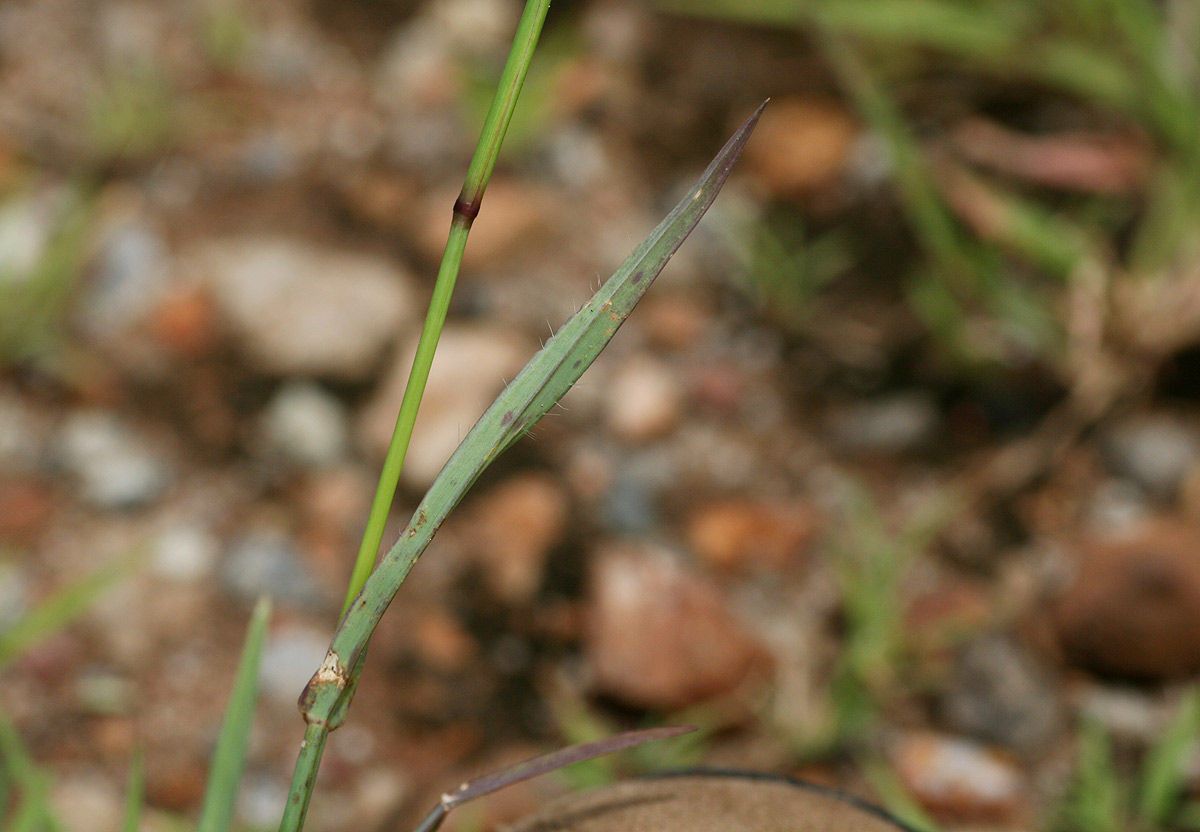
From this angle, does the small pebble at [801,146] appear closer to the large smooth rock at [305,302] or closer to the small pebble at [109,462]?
the large smooth rock at [305,302]

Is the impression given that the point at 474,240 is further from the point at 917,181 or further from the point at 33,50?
the point at 33,50

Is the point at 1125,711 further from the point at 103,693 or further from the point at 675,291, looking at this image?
the point at 103,693

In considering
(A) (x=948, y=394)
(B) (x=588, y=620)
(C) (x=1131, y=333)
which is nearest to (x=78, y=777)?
(B) (x=588, y=620)

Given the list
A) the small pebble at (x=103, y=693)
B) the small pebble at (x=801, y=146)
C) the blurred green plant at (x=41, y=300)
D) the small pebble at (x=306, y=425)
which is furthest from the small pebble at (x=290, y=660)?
the small pebble at (x=801, y=146)

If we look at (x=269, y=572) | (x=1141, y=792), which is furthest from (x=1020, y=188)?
(x=269, y=572)

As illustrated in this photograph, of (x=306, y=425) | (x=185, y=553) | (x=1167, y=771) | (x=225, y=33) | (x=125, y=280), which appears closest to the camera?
(x=1167, y=771)

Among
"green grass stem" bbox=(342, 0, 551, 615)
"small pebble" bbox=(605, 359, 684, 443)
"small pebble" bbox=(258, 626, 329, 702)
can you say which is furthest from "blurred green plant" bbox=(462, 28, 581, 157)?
"green grass stem" bbox=(342, 0, 551, 615)
